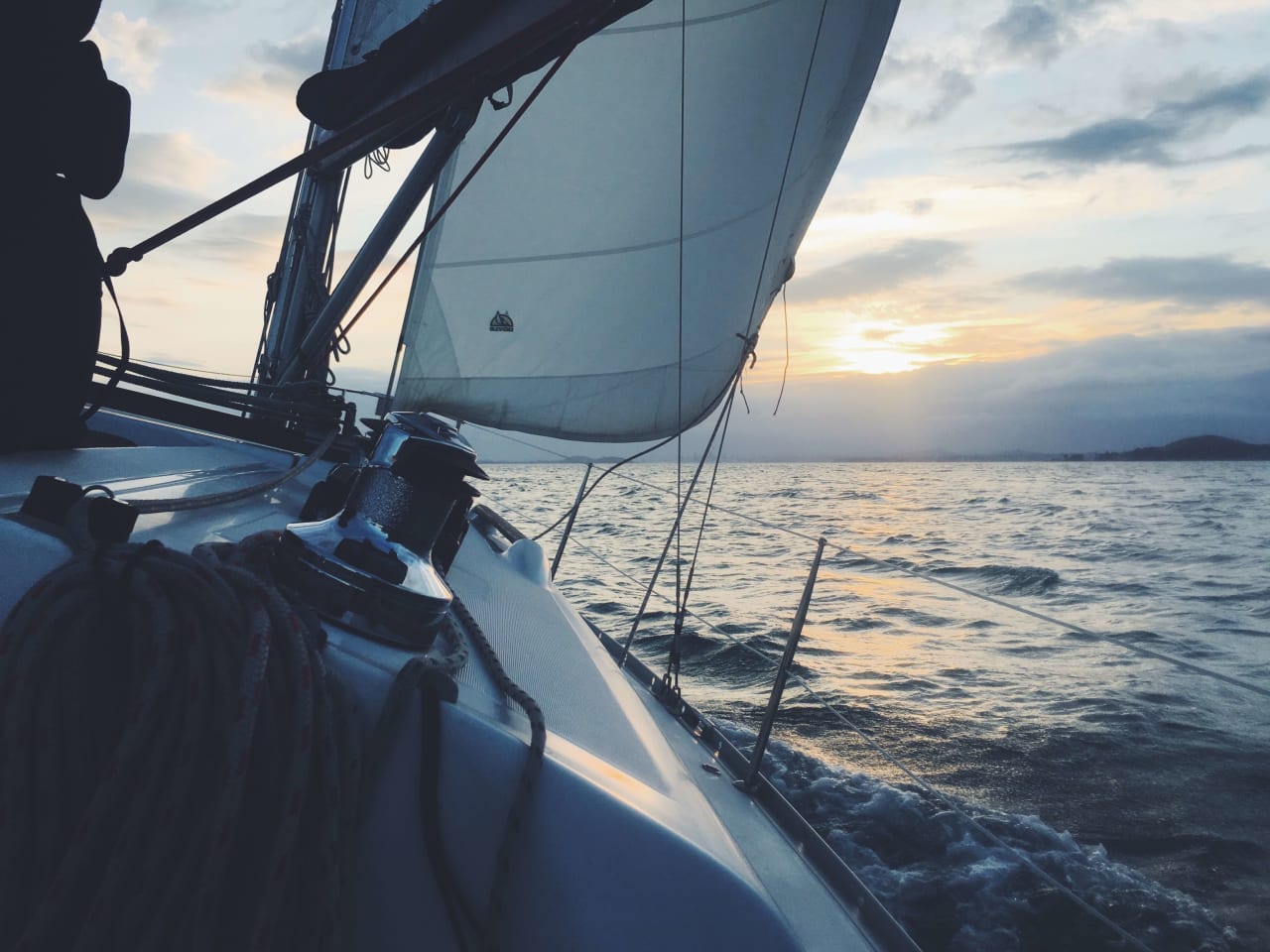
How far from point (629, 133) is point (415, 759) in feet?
10.4

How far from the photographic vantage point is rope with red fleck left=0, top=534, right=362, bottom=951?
0.72 meters

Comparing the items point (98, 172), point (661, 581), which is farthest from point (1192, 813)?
point (661, 581)

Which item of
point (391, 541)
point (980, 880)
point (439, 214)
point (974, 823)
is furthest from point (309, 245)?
point (980, 880)

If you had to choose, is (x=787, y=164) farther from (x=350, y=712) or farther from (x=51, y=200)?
(x=350, y=712)

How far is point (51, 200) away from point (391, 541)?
1.00 m

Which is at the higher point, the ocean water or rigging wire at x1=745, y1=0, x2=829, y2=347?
rigging wire at x1=745, y1=0, x2=829, y2=347

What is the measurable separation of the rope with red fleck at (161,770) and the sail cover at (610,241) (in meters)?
2.80

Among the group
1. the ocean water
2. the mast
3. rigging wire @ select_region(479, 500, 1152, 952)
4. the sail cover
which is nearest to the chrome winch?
rigging wire @ select_region(479, 500, 1152, 952)

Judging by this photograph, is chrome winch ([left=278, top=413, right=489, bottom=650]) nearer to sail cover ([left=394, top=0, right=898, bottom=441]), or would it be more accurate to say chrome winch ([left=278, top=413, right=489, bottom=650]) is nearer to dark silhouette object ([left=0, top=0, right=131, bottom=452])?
dark silhouette object ([left=0, top=0, right=131, bottom=452])

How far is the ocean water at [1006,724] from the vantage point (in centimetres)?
277

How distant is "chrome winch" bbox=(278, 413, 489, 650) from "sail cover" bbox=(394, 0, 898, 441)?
2403 millimetres

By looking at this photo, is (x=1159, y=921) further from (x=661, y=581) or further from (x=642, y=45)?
(x=661, y=581)

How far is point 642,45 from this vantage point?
346 centimetres

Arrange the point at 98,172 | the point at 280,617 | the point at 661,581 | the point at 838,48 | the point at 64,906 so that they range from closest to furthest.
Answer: the point at 64,906 < the point at 280,617 < the point at 98,172 < the point at 838,48 < the point at 661,581
